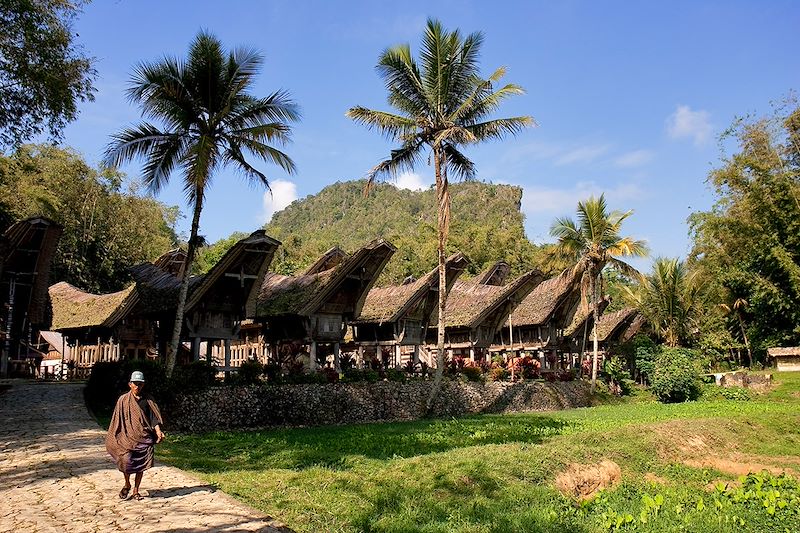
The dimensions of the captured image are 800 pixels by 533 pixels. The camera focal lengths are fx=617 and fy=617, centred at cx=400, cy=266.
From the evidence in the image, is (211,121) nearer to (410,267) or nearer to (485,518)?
(485,518)

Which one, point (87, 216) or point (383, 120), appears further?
point (87, 216)

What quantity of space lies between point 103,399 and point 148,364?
9.75 ft

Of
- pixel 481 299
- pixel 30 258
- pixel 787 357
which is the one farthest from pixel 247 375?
pixel 787 357

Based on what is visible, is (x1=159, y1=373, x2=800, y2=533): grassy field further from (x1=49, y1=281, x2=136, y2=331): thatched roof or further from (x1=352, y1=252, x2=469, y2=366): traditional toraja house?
(x1=49, y1=281, x2=136, y2=331): thatched roof

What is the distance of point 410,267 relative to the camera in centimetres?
5050

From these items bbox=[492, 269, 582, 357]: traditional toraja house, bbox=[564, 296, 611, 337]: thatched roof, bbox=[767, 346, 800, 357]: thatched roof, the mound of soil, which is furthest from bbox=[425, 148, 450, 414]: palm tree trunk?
bbox=[767, 346, 800, 357]: thatched roof

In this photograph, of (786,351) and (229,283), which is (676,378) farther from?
(229,283)

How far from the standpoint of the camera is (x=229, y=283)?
1897 centimetres

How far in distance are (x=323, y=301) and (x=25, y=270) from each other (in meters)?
9.65

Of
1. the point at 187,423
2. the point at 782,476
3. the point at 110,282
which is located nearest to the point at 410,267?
the point at 110,282

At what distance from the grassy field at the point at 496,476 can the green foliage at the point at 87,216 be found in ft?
82.3

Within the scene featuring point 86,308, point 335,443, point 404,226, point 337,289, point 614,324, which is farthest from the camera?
point 404,226

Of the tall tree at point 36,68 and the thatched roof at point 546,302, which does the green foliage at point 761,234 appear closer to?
the thatched roof at point 546,302

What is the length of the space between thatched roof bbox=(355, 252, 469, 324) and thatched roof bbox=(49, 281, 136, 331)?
8537 mm
